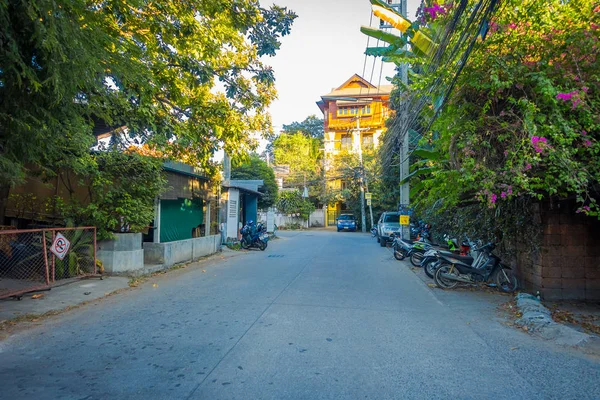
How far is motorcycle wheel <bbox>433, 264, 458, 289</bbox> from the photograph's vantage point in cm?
973

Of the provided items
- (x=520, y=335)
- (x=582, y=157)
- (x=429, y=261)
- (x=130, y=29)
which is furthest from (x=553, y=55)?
(x=130, y=29)

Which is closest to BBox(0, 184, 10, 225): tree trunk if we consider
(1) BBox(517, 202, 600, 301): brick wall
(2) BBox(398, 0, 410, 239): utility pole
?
(1) BBox(517, 202, 600, 301): brick wall

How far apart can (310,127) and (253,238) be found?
4653cm

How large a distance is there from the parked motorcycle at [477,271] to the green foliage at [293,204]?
34139 mm

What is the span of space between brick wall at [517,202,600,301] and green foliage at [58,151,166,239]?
9.58 m

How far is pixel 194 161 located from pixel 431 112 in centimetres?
836

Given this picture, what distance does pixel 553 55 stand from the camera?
21.5 feet

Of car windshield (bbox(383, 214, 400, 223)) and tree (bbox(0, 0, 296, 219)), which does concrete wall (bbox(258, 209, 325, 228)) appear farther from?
tree (bbox(0, 0, 296, 219))

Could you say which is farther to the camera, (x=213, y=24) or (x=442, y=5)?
(x=213, y=24)

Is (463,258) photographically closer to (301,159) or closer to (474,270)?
(474,270)

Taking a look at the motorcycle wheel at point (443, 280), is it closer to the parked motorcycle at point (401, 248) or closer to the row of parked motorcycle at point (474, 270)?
the row of parked motorcycle at point (474, 270)

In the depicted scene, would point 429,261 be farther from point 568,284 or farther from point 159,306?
point 159,306

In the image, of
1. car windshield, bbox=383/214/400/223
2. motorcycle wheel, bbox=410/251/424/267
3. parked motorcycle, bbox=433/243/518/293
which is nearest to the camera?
parked motorcycle, bbox=433/243/518/293

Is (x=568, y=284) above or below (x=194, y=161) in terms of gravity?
below
